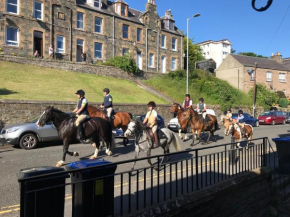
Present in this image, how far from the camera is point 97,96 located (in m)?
25.9

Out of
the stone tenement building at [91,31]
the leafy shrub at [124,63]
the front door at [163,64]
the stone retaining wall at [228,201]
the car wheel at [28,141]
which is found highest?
the stone tenement building at [91,31]

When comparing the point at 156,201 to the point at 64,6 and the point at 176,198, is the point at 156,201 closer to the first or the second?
the point at 176,198

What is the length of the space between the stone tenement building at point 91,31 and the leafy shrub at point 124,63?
206cm

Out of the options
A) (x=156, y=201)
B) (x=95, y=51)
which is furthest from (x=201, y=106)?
(x=95, y=51)

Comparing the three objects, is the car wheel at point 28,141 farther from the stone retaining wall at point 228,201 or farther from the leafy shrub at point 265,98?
the leafy shrub at point 265,98

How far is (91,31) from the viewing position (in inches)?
1430

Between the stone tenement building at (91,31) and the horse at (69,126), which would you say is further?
the stone tenement building at (91,31)

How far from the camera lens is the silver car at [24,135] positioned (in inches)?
475

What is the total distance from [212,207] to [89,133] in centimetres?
565

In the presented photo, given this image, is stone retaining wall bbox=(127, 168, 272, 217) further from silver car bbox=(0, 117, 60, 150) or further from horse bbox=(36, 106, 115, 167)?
silver car bbox=(0, 117, 60, 150)

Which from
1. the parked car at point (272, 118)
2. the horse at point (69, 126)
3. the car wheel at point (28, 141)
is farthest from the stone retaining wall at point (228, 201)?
the parked car at point (272, 118)

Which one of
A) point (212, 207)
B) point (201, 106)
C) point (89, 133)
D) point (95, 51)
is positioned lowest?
point (212, 207)

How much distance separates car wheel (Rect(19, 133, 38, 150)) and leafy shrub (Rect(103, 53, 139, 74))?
80.0 ft

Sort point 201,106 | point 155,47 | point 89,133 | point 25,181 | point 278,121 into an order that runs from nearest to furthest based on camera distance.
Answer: point 25,181 < point 89,133 < point 201,106 < point 278,121 < point 155,47
